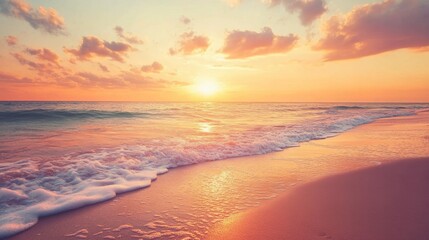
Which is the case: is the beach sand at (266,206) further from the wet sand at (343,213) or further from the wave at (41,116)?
the wave at (41,116)

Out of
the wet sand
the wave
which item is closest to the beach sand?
the wet sand

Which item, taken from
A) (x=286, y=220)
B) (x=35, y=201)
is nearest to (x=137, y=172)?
(x=35, y=201)

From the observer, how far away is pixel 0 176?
541cm

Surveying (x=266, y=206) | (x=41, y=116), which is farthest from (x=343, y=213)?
(x=41, y=116)

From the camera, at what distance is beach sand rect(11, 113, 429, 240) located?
3.32 meters

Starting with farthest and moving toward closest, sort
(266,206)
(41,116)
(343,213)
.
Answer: (41,116) < (266,206) < (343,213)

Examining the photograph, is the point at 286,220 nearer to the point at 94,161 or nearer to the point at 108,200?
the point at 108,200

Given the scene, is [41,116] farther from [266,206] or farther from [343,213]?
[343,213]

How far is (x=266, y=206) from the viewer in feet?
13.7

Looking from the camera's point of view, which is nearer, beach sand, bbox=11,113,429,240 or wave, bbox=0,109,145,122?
beach sand, bbox=11,113,429,240

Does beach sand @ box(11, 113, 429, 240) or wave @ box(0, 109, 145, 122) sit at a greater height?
wave @ box(0, 109, 145, 122)

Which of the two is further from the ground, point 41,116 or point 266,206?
point 41,116

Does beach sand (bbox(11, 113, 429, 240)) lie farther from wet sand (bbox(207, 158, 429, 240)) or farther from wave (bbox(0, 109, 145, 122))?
wave (bbox(0, 109, 145, 122))

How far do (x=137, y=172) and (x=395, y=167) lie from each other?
642 centimetres
